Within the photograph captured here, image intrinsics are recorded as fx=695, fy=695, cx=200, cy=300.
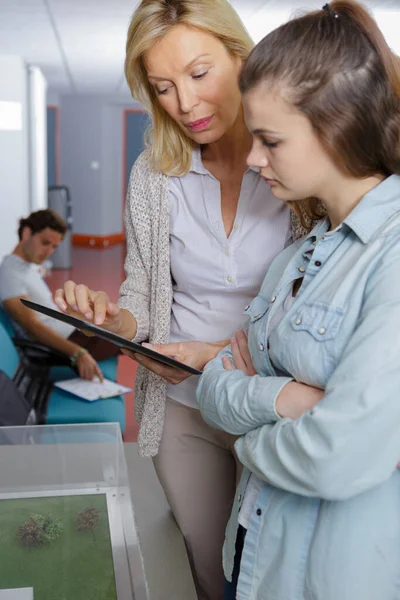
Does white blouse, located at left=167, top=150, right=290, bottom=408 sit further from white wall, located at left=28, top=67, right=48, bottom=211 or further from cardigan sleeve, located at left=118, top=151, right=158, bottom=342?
white wall, located at left=28, top=67, right=48, bottom=211

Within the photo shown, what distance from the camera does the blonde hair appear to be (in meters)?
1.47

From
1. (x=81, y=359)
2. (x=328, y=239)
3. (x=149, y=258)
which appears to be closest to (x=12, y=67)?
(x=81, y=359)

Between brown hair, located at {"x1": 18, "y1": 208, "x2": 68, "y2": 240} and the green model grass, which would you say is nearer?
the green model grass

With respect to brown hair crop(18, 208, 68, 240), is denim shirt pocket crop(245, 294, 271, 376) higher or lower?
higher

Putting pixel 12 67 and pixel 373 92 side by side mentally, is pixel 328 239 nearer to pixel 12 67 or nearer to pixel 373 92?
pixel 373 92

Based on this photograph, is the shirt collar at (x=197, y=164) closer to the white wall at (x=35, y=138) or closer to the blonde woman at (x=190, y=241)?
the blonde woman at (x=190, y=241)

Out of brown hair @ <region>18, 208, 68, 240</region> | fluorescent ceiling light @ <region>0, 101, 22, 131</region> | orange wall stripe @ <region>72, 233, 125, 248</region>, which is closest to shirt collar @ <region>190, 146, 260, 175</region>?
brown hair @ <region>18, 208, 68, 240</region>

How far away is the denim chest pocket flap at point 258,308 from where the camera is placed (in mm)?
1315

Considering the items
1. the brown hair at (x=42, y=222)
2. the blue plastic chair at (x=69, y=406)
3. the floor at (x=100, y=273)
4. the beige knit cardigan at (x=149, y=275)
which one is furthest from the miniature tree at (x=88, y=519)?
the floor at (x=100, y=273)

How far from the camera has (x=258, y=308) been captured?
134 cm

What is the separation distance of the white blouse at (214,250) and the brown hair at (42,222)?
103 inches

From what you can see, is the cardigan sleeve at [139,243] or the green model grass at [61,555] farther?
the cardigan sleeve at [139,243]

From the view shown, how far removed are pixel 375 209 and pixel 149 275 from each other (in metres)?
0.80

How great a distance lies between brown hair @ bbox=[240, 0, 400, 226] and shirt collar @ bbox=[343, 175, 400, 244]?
0.04 meters
